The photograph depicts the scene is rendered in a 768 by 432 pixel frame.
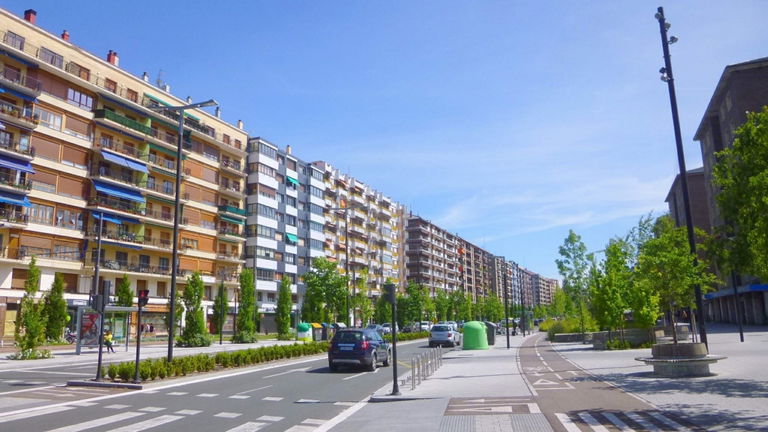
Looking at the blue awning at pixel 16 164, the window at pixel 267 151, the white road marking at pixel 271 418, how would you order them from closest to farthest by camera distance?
1. the white road marking at pixel 271 418
2. the blue awning at pixel 16 164
3. the window at pixel 267 151

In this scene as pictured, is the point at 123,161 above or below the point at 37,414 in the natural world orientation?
above

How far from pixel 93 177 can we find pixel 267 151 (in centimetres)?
2735

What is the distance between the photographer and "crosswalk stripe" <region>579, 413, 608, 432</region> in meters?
8.66

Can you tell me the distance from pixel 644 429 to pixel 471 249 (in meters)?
156

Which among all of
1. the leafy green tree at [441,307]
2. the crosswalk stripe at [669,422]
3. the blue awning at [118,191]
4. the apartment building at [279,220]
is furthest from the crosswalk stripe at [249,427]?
the leafy green tree at [441,307]

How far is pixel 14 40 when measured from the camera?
41.6 meters

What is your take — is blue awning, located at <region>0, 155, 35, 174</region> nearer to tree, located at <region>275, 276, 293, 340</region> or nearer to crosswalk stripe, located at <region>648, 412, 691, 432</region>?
tree, located at <region>275, 276, 293, 340</region>

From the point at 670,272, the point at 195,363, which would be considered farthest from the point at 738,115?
the point at 195,363

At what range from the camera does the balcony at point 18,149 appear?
4053 cm

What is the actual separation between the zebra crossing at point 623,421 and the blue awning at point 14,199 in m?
42.6

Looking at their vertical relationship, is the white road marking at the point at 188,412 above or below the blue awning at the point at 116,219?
below

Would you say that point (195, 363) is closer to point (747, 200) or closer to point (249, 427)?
point (249, 427)

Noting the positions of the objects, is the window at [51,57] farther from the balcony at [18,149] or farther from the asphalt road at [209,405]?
the asphalt road at [209,405]

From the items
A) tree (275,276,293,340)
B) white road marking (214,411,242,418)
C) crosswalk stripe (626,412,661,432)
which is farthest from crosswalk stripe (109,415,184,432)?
tree (275,276,293,340)
